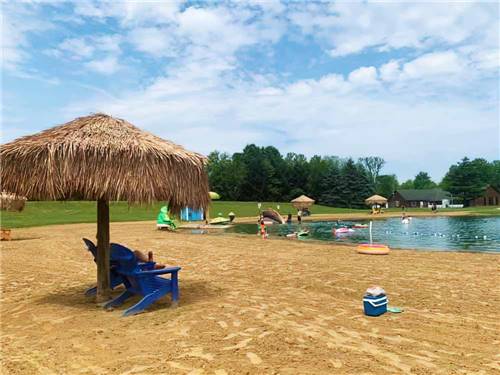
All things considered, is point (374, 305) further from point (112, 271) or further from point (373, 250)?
point (373, 250)

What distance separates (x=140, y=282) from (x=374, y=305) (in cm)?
346

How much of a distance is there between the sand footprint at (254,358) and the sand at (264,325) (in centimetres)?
1

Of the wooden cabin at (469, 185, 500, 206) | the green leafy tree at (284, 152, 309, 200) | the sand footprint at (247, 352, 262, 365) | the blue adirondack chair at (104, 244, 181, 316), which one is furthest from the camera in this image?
the wooden cabin at (469, 185, 500, 206)

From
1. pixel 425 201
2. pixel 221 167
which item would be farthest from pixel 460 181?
pixel 221 167

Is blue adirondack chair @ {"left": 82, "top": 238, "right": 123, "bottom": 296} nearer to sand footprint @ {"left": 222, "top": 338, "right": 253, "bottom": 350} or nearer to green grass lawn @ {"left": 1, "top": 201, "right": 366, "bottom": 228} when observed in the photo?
sand footprint @ {"left": 222, "top": 338, "right": 253, "bottom": 350}

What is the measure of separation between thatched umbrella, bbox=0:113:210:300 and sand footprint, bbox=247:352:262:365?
2.84 m

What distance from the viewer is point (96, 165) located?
6.15m

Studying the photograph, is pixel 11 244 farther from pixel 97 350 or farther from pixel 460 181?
pixel 460 181

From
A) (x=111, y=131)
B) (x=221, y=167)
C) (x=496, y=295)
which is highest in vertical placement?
(x=221, y=167)

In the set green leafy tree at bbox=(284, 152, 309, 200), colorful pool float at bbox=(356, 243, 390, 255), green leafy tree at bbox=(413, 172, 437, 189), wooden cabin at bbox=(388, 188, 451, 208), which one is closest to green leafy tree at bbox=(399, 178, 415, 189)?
green leafy tree at bbox=(413, 172, 437, 189)

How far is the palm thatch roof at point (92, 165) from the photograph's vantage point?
6102mm

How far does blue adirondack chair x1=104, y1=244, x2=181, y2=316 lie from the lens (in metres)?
6.48

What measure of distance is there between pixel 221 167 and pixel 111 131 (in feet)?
272

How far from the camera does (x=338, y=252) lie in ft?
48.2
